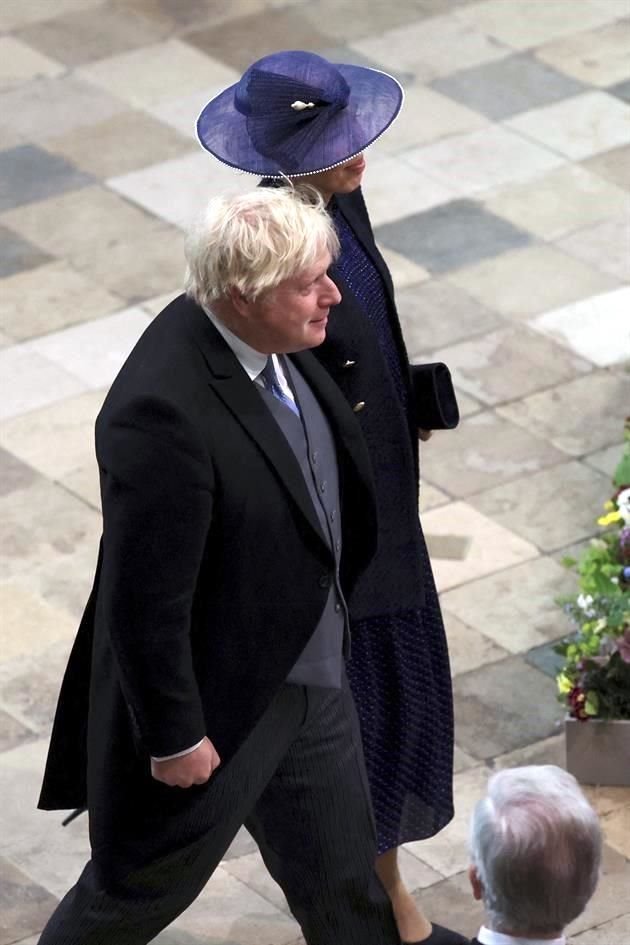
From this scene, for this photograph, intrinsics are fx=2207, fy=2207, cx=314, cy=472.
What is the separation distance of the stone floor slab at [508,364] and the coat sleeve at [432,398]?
3.02 meters

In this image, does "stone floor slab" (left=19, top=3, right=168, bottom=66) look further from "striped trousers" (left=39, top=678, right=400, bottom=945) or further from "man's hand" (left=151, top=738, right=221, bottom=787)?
"man's hand" (left=151, top=738, right=221, bottom=787)

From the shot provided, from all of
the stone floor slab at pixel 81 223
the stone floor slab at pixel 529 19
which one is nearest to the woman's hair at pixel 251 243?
the stone floor slab at pixel 81 223

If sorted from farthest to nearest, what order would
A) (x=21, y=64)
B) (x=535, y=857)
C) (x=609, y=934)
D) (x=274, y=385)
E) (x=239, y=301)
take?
(x=21, y=64) → (x=609, y=934) → (x=274, y=385) → (x=239, y=301) → (x=535, y=857)

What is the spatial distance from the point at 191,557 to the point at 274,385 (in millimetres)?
495

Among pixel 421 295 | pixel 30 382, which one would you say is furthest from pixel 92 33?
pixel 30 382

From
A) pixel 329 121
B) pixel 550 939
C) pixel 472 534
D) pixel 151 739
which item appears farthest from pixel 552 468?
pixel 550 939

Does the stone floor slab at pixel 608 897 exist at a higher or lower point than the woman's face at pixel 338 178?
lower

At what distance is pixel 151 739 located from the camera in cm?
438

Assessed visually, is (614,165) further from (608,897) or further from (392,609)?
(392,609)

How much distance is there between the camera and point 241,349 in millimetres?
4449

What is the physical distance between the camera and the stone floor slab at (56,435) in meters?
8.00

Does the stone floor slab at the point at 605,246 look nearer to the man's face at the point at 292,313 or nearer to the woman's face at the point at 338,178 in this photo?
the woman's face at the point at 338,178

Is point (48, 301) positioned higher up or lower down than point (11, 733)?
lower down

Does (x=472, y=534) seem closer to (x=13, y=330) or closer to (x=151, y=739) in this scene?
(x=13, y=330)
